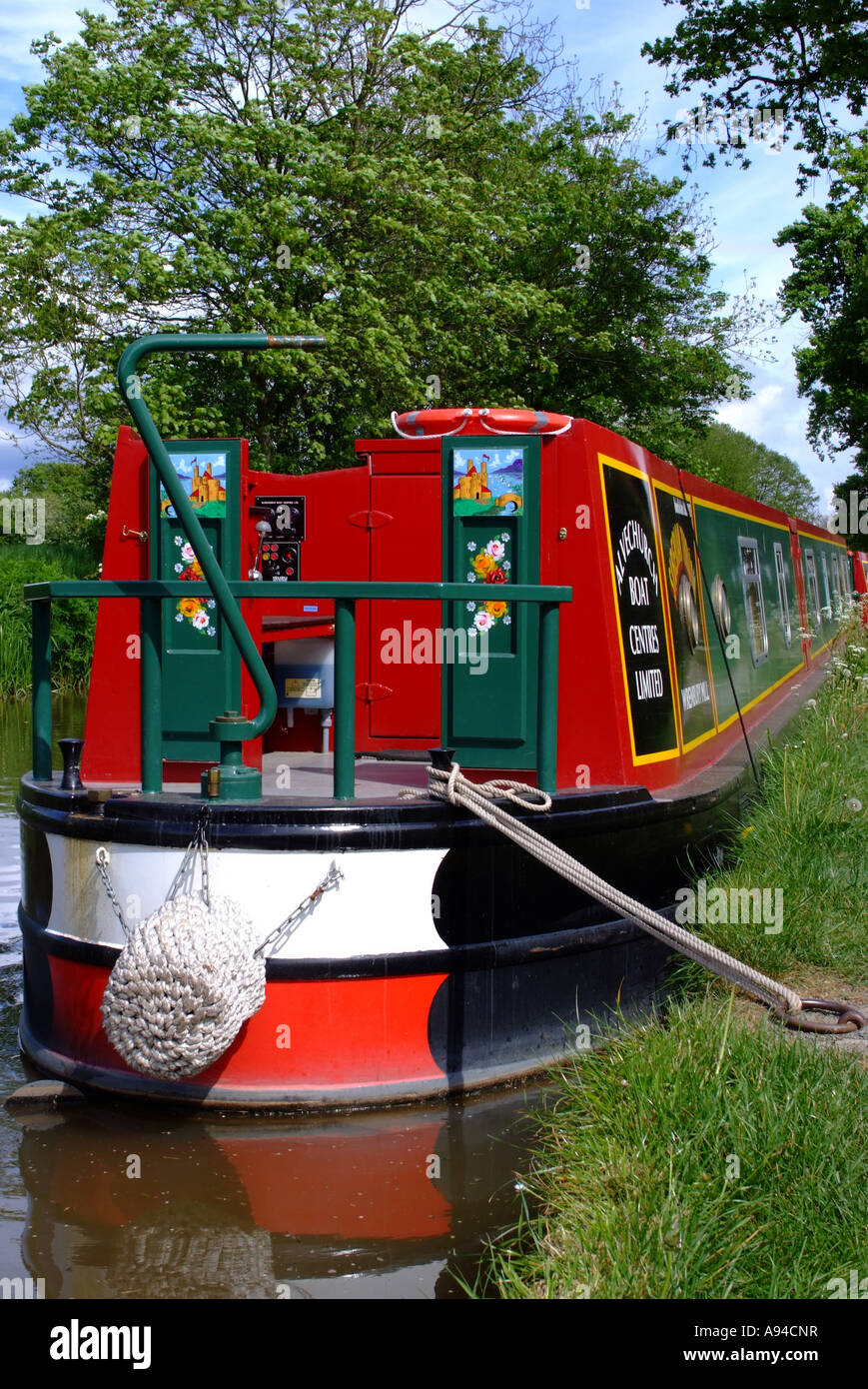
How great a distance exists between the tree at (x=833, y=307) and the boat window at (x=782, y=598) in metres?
18.6

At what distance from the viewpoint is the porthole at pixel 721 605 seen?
26.2ft

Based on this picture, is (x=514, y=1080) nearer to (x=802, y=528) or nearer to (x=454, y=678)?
(x=454, y=678)

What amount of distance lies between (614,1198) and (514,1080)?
145cm

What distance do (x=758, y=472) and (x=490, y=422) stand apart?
8494cm

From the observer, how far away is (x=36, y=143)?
18.0m

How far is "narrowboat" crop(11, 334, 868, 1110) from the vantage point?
4355 mm

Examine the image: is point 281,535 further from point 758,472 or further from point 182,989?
point 758,472

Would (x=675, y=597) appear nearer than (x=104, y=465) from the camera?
Yes

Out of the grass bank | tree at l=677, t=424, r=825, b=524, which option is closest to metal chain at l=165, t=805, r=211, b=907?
the grass bank

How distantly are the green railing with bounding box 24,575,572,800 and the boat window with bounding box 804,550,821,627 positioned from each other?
34.2ft
